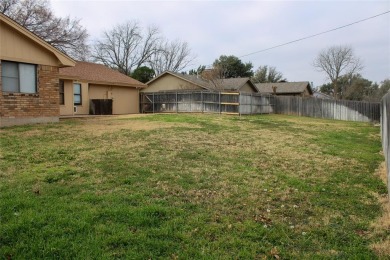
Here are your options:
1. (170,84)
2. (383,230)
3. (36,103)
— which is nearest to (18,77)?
(36,103)

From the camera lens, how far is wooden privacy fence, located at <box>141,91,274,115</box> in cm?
2214

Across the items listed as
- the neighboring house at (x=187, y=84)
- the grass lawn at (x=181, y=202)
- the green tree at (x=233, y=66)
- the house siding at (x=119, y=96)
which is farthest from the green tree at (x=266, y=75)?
the grass lawn at (x=181, y=202)

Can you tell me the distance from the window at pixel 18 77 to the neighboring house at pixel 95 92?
205 inches

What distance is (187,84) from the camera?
30375 mm

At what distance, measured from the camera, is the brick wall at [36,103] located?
1122cm

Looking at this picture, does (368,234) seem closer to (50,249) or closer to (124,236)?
(124,236)

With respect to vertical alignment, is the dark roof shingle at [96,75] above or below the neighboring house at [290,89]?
below

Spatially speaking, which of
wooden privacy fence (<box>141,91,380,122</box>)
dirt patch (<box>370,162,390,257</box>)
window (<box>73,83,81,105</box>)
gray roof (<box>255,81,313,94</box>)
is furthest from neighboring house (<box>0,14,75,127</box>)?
gray roof (<box>255,81,313,94</box>)

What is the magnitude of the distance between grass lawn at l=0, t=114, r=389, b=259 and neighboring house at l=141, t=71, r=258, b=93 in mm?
22255

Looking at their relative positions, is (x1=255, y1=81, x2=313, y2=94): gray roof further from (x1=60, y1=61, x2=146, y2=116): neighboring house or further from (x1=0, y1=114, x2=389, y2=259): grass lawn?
(x1=0, y1=114, x2=389, y2=259): grass lawn

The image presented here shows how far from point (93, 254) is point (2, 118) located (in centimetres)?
1005

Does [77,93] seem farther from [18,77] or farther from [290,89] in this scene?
[290,89]

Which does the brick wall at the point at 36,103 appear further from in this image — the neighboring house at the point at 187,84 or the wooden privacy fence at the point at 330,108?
the wooden privacy fence at the point at 330,108

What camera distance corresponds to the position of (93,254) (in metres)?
2.86
